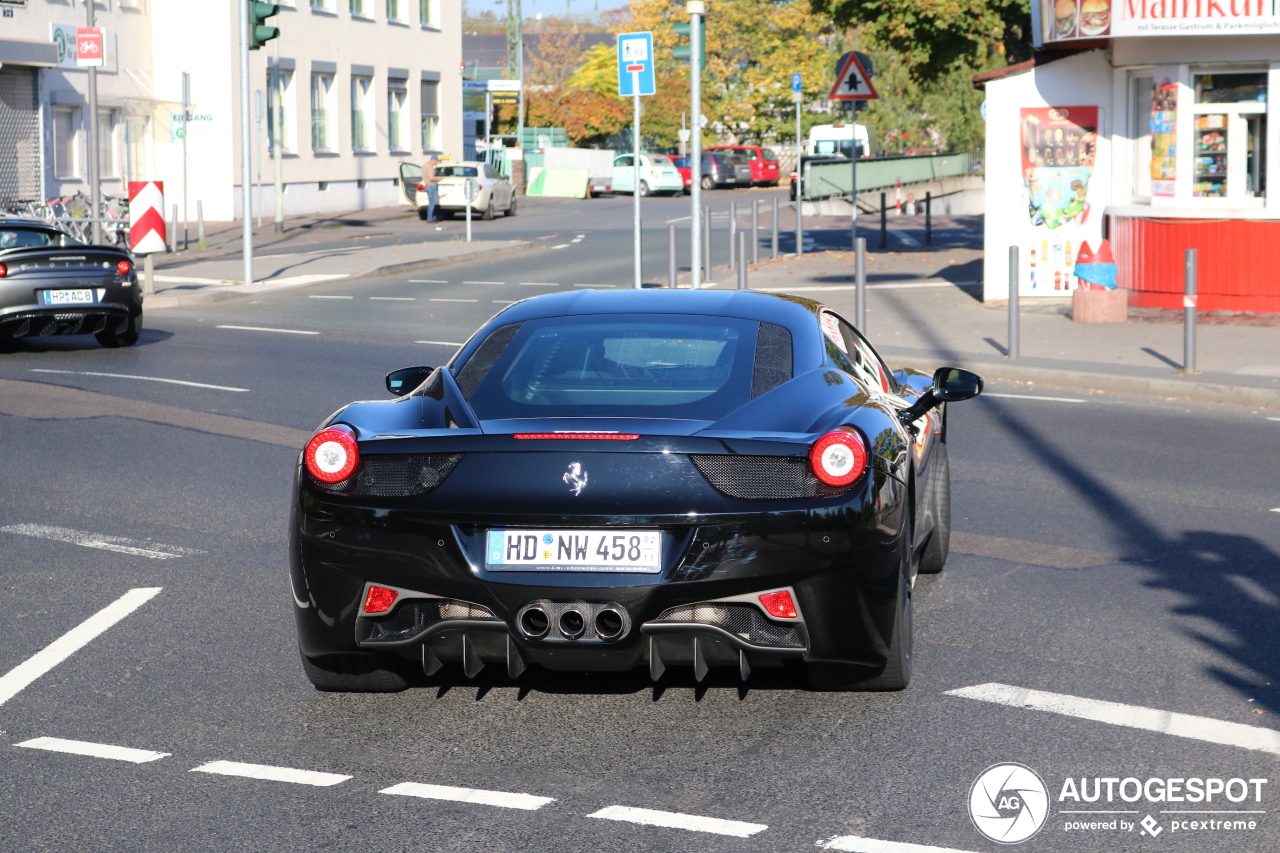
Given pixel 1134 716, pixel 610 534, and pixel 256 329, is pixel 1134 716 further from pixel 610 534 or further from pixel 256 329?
pixel 256 329

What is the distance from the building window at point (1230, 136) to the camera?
58.4ft

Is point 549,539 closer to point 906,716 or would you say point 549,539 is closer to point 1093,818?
point 906,716

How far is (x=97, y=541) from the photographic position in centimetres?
804

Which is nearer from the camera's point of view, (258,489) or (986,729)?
(986,729)

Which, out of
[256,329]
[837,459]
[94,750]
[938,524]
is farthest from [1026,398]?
[94,750]

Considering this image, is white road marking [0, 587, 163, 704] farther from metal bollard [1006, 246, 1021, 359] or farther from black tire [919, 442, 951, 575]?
metal bollard [1006, 246, 1021, 359]

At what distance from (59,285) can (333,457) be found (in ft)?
39.8

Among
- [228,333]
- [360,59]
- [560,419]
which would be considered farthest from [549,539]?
[360,59]

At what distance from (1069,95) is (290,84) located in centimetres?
3300

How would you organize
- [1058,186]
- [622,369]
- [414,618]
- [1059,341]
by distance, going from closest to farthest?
[414,618], [622,369], [1059,341], [1058,186]

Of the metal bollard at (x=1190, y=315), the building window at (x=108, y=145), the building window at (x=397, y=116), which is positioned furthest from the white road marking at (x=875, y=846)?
the building window at (x=397, y=116)

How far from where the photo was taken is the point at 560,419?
5105mm

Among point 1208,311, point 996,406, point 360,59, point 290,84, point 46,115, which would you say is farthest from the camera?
point 360,59

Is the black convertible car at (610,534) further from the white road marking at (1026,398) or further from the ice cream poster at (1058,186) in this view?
the ice cream poster at (1058,186)
